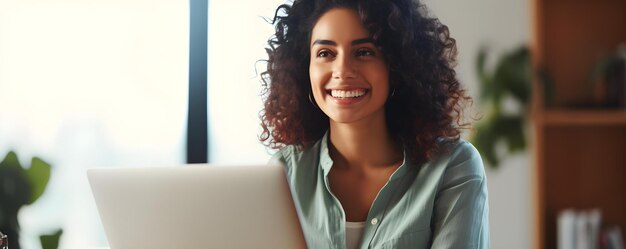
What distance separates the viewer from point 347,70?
1621 mm

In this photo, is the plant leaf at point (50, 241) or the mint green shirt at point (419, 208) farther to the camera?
the plant leaf at point (50, 241)

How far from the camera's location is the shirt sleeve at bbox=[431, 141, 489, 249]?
1525 millimetres

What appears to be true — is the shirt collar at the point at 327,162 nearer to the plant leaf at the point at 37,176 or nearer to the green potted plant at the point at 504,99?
the green potted plant at the point at 504,99

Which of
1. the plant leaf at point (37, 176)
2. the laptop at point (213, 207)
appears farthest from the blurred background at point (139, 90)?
the laptop at point (213, 207)

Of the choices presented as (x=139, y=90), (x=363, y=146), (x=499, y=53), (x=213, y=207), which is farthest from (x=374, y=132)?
(x=139, y=90)

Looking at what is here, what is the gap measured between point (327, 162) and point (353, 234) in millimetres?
163

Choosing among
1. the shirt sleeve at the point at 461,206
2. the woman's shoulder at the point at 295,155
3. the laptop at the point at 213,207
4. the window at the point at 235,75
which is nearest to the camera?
the laptop at the point at 213,207

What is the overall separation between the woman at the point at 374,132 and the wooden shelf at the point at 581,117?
0.74 feet

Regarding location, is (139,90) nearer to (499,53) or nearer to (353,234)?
(499,53)

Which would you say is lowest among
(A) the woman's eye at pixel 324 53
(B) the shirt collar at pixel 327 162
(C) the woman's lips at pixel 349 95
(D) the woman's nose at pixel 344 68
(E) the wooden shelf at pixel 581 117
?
(B) the shirt collar at pixel 327 162

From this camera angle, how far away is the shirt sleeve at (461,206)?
1.53 metres

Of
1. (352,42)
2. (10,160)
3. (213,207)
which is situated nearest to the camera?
(213,207)

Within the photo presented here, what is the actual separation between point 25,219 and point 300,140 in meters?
1.64

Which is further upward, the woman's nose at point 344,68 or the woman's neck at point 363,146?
the woman's nose at point 344,68
